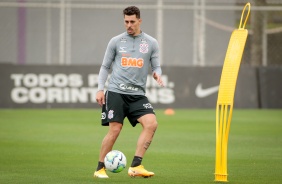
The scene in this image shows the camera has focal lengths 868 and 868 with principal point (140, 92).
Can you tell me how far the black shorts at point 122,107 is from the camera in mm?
11375

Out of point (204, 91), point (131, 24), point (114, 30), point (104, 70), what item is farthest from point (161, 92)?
point (131, 24)

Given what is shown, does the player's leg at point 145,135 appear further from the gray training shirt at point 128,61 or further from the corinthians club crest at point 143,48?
the corinthians club crest at point 143,48

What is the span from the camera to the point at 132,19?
1119 cm

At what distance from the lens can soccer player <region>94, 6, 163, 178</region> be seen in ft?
37.1

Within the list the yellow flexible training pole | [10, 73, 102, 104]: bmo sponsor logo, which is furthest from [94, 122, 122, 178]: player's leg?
[10, 73, 102, 104]: bmo sponsor logo

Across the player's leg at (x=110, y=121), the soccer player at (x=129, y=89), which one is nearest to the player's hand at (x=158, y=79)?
the soccer player at (x=129, y=89)

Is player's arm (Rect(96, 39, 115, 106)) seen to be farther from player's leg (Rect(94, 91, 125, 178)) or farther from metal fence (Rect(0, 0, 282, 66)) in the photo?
metal fence (Rect(0, 0, 282, 66))

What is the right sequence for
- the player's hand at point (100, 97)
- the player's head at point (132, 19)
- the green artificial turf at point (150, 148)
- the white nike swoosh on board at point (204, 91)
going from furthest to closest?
the white nike swoosh on board at point (204, 91) < the green artificial turf at point (150, 148) < the player's hand at point (100, 97) < the player's head at point (132, 19)

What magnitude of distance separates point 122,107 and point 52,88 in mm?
14998

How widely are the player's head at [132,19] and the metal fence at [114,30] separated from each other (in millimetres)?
16567

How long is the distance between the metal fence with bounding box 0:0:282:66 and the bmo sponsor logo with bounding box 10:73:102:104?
2.22 meters

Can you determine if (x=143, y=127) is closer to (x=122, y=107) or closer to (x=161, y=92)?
(x=122, y=107)

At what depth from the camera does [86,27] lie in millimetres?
30672

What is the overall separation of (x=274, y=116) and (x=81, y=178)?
13789 mm
